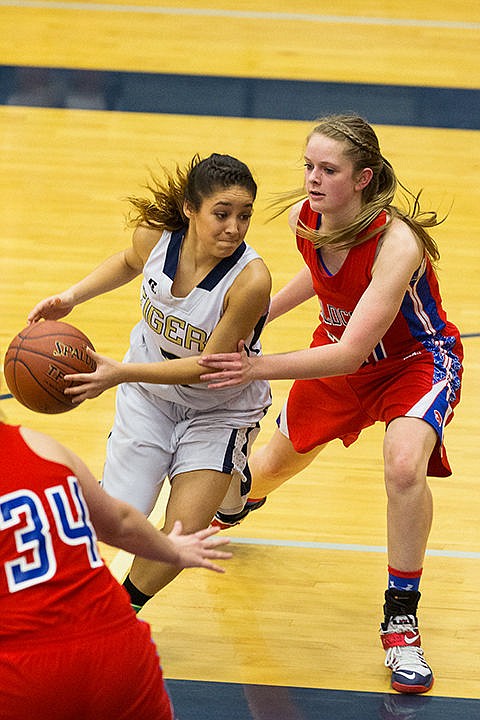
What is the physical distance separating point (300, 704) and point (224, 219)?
4.76 feet

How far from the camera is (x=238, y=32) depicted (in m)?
10.6

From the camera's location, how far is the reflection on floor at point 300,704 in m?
3.73

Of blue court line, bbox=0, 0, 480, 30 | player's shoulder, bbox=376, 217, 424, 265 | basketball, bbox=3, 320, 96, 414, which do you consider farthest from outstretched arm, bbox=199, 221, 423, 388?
blue court line, bbox=0, 0, 480, 30

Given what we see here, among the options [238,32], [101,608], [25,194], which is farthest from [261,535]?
[238,32]

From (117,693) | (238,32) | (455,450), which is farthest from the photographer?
(238,32)

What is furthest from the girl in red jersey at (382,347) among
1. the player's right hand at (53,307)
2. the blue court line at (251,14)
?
the blue court line at (251,14)

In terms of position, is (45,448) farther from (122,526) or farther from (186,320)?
(186,320)

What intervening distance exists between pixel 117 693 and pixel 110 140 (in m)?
6.54

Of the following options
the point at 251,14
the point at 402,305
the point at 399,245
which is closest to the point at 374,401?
the point at 402,305

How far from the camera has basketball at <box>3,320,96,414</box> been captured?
11.5 feet

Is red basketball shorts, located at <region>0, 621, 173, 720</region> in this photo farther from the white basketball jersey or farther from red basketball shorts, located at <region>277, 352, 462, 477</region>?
red basketball shorts, located at <region>277, 352, 462, 477</region>

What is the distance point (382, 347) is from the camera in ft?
13.2

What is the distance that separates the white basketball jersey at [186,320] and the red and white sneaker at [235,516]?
0.52 meters

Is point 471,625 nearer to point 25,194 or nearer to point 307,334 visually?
point 307,334
